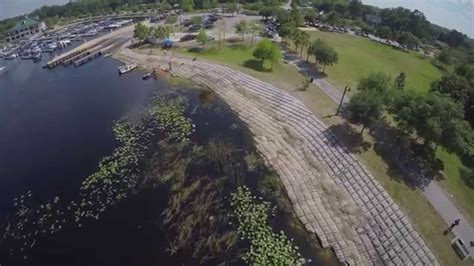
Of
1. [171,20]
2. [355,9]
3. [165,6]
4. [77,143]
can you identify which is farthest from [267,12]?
[77,143]

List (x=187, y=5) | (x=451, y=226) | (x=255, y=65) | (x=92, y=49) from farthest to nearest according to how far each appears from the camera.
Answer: (x=187, y=5) → (x=92, y=49) → (x=255, y=65) → (x=451, y=226)

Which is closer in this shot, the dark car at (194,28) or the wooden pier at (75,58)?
the wooden pier at (75,58)

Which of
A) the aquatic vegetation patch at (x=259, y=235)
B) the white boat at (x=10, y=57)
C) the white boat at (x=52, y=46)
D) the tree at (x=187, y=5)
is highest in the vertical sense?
the tree at (x=187, y=5)

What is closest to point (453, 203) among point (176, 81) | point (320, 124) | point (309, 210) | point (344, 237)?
point (344, 237)

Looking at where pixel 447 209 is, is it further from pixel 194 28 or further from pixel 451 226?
pixel 194 28

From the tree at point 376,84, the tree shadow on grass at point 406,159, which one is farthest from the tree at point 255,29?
the tree shadow on grass at point 406,159

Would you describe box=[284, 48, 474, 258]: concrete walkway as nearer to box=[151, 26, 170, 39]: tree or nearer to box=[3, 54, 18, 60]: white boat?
box=[151, 26, 170, 39]: tree

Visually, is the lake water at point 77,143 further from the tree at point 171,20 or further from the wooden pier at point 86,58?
the tree at point 171,20
